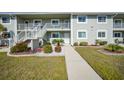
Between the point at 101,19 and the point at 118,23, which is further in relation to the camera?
the point at 118,23

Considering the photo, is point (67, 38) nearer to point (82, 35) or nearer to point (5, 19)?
point (82, 35)

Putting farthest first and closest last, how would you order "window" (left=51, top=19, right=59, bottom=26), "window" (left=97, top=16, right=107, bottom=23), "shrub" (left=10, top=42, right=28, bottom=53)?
"window" (left=51, top=19, right=59, bottom=26), "window" (left=97, top=16, right=107, bottom=23), "shrub" (left=10, top=42, right=28, bottom=53)

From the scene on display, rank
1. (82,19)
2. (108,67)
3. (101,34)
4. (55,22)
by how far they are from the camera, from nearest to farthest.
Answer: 1. (108,67)
2. (82,19)
3. (101,34)
4. (55,22)

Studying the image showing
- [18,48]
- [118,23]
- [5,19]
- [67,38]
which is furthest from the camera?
→ [67,38]

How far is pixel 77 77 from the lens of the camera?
8.74 m

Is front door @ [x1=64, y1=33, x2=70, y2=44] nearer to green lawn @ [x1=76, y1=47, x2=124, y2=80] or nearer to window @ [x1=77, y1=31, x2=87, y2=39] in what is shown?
window @ [x1=77, y1=31, x2=87, y2=39]

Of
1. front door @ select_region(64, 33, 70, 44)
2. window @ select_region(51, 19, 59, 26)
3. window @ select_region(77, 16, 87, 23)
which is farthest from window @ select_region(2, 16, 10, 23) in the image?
window @ select_region(77, 16, 87, 23)

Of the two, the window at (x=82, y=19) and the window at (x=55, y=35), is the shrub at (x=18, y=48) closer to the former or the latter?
the window at (x=82, y=19)

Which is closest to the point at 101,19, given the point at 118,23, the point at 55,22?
the point at 118,23

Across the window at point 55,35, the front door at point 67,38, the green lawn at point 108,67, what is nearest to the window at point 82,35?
the front door at point 67,38
